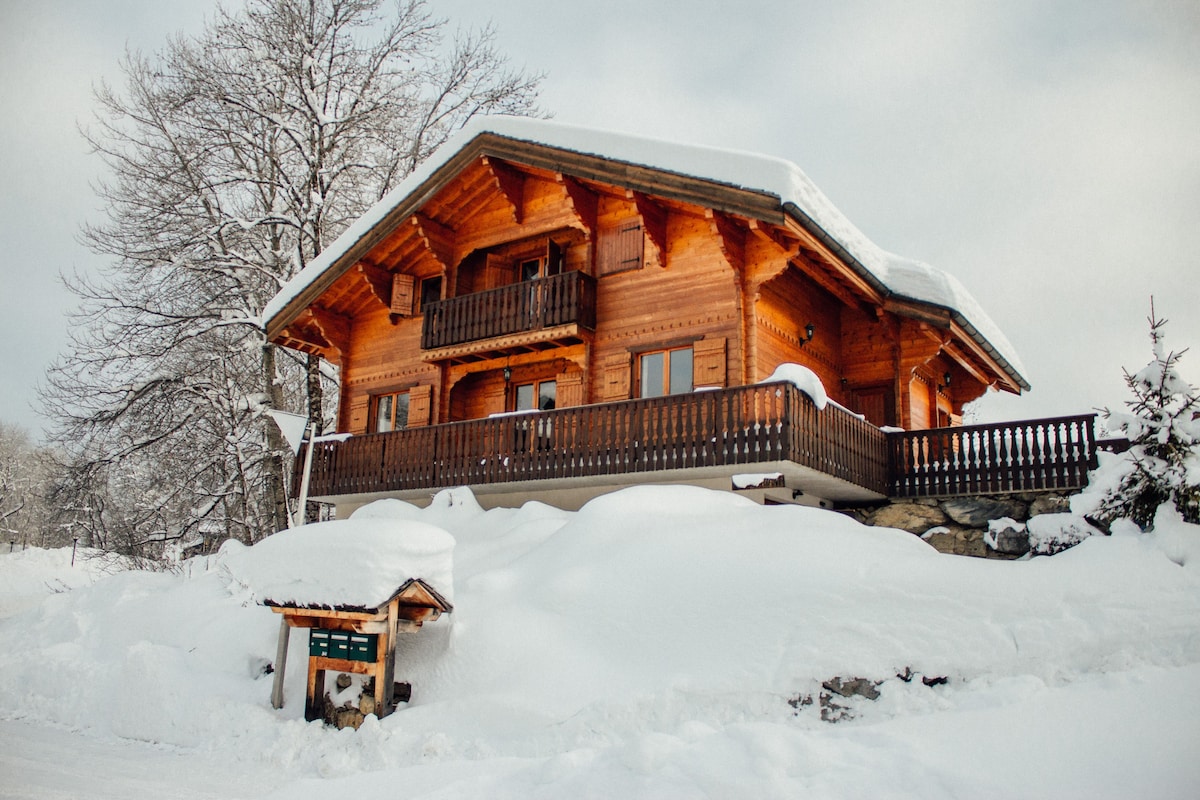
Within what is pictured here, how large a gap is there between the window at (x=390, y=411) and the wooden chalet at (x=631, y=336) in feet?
0.15

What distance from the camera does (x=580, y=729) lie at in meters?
6.45

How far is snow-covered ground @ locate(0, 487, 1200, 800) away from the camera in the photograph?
4945mm

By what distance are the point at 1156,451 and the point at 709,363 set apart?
25.0ft

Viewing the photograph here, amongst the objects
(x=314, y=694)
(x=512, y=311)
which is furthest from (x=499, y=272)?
(x=314, y=694)

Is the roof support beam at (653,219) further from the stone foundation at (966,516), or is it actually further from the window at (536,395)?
the stone foundation at (966,516)

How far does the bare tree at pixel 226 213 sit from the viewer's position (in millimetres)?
19359

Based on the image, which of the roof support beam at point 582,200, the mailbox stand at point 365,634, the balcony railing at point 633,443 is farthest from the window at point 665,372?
the mailbox stand at point 365,634

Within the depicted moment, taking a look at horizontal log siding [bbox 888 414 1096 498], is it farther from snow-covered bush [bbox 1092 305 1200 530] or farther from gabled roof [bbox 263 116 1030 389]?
snow-covered bush [bbox 1092 305 1200 530]

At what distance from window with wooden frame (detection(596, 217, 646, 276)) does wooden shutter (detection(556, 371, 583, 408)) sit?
1.99m

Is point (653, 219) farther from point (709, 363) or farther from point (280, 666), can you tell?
point (280, 666)

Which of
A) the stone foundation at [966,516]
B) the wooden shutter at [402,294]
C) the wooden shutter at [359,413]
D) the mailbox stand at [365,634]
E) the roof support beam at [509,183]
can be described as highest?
the roof support beam at [509,183]

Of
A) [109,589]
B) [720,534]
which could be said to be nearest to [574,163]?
[720,534]

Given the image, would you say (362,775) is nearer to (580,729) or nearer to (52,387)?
(580,729)

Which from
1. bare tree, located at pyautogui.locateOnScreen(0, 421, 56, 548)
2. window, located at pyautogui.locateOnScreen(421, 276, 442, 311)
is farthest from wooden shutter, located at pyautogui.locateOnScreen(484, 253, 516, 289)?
bare tree, located at pyautogui.locateOnScreen(0, 421, 56, 548)
